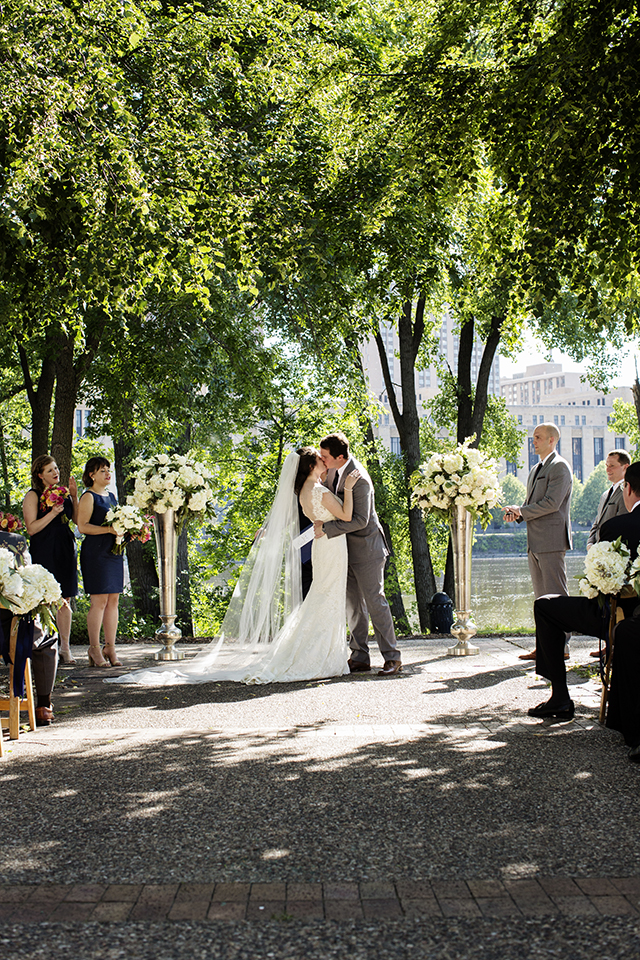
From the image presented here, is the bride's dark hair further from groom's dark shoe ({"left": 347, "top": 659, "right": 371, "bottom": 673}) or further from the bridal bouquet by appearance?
groom's dark shoe ({"left": 347, "top": 659, "right": 371, "bottom": 673})


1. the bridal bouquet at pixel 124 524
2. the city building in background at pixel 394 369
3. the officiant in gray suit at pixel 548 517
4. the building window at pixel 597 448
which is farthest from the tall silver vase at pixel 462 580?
the building window at pixel 597 448

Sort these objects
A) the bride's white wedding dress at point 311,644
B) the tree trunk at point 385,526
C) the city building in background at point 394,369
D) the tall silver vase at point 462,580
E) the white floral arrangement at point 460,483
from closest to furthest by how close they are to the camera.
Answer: the bride's white wedding dress at point 311,644, the tall silver vase at point 462,580, the white floral arrangement at point 460,483, the tree trunk at point 385,526, the city building in background at point 394,369

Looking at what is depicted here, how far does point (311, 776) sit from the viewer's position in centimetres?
517

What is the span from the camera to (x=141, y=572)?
19.2 metres

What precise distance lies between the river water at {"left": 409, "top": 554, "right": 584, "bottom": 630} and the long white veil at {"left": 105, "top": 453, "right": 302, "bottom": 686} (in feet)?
43.3

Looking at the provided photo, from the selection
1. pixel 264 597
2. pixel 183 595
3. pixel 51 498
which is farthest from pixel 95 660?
pixel 183 595

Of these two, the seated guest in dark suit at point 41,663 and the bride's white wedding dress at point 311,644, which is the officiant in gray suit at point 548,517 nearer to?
the bride's white wedding dress at point 311,644

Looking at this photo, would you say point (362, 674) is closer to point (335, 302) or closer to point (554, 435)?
point (554, 435)

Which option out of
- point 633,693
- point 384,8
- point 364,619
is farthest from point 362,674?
point 384,8

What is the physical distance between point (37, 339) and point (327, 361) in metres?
4.89

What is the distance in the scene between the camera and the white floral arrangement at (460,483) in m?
10.5

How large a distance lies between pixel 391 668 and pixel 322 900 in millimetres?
5538

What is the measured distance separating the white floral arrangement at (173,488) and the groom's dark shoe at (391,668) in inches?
121

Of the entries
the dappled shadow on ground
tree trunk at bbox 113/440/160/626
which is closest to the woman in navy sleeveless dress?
the dappled shadow on ground
